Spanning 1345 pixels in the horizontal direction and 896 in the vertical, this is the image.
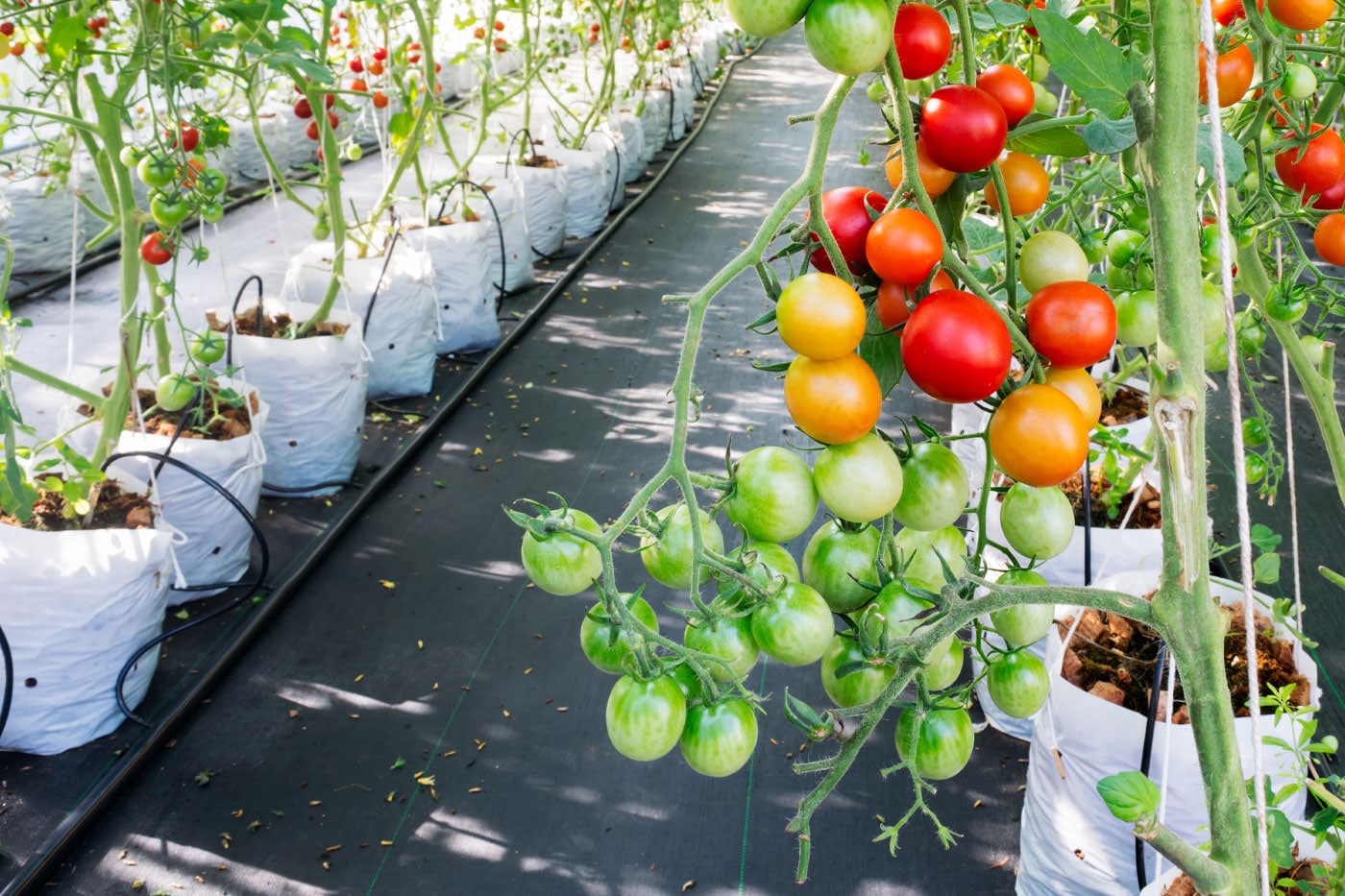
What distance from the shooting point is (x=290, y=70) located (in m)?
2.66

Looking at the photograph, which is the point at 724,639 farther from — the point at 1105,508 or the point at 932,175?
the point at 1105,508

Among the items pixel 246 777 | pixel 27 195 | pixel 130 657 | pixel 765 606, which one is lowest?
pixel 246 777

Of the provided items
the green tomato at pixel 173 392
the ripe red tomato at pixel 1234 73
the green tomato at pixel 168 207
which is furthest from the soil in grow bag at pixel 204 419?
the ripe red tomato at pixel 1234 73

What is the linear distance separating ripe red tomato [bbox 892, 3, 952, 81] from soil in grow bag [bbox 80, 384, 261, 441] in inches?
93.1

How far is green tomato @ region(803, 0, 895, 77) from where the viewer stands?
40cm

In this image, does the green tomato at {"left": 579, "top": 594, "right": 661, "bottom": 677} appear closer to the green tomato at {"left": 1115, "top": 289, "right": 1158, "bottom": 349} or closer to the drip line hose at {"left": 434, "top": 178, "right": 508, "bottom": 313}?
the green tomato at {"left": 1115, "top": 289, "right": 1158, "bottom": 349}

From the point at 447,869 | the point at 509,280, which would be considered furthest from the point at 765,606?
the point at 509,280

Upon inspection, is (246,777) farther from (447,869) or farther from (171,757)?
(447,869)

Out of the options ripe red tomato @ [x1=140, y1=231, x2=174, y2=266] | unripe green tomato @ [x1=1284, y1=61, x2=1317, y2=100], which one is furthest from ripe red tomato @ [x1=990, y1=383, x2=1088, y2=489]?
ripe red tomato @ [x1=140, y1=231, x2=174, y2=266]

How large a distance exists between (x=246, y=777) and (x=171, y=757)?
19cm

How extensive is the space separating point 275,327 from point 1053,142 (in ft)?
9.93

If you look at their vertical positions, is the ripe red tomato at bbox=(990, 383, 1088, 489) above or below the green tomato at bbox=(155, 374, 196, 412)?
above

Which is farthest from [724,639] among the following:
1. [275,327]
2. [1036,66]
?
[275,327]

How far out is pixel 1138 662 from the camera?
1.59m
